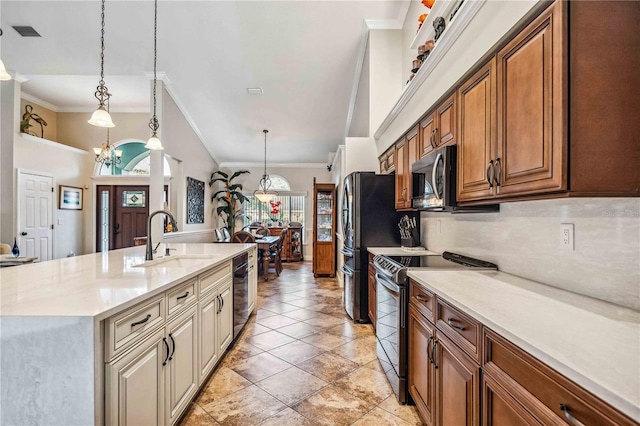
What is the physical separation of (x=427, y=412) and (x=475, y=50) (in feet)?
6.46

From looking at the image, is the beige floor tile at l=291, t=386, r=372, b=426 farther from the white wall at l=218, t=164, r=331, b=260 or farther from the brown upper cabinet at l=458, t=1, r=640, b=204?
the white wall at l=218, t=164, r=331, b=260

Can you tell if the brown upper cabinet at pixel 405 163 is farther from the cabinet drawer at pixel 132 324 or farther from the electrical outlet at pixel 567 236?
the cabinet drawer at pixel 132 324

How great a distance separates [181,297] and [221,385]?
0.92 m

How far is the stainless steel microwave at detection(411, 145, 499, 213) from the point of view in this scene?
6.34 ft

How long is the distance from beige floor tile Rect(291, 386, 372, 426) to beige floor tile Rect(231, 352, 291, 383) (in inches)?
18.2

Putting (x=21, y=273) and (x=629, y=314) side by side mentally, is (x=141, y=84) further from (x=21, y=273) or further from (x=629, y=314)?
(x=629, y=314)

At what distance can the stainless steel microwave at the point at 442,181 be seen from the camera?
6.34 ft

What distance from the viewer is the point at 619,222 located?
1.20 m

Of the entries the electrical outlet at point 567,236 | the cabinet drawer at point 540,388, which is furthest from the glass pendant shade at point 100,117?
the electrical outlet at point 567,236

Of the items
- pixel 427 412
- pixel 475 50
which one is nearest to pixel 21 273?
pixel 427 412

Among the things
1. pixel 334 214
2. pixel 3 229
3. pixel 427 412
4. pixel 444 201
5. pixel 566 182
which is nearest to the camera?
pixel 566 182

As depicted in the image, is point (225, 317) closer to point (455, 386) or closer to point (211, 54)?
point (455, 386)

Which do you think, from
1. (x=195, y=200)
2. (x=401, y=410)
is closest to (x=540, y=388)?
(x=401, y=410)

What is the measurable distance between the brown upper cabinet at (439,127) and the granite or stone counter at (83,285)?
71.4 inches
